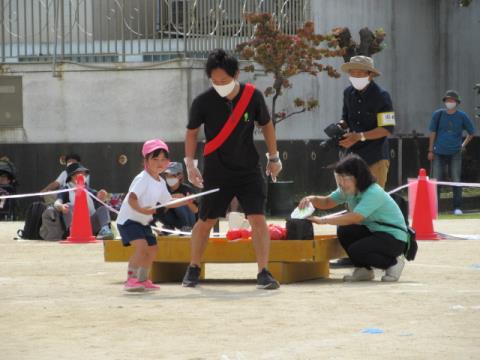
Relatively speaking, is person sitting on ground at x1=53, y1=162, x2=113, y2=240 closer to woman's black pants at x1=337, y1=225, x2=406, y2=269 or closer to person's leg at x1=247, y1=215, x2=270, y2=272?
woman's black pants at x1=337, y1=225, x2=406, y2=269

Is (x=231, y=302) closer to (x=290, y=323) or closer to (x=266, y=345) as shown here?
(x=290, y=323)

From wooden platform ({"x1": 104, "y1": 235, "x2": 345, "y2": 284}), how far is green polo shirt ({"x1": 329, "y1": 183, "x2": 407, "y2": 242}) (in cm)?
38

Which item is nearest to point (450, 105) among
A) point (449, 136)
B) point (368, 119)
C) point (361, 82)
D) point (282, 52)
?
point (449, 136)

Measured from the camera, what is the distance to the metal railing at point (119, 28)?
24953 millimetres

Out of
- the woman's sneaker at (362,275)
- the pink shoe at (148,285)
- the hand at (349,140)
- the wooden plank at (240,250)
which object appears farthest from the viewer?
the hand at (349,140)

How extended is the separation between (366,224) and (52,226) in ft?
22.5

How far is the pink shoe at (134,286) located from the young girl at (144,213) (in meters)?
0.08

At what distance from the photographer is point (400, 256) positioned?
11.9 meters

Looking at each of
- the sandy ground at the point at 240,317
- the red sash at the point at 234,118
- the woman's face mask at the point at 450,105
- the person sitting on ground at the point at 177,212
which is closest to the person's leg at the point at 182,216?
the person sitting on ground at the point at 177,212

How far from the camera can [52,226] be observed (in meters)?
17.8

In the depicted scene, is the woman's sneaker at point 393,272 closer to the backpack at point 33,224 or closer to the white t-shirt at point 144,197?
the white t-shirt at point 144,197

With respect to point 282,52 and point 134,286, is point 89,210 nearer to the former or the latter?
point 134,286

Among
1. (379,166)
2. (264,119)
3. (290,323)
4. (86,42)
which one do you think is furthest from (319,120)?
(290,323)

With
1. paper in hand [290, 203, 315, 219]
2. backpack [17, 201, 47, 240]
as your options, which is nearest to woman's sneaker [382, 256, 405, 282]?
paper in hand [290, 203, 315, 219]
